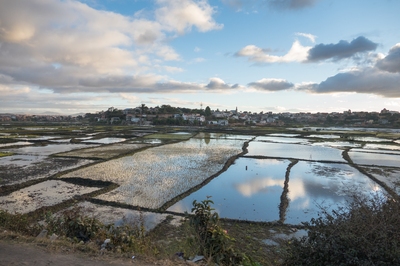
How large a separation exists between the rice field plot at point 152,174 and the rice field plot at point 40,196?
1.27 metres

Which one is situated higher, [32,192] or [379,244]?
[379,244]

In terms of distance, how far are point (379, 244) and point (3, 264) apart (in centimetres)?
Result: 532

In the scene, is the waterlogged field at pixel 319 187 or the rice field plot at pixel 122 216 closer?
the rice field plot at pixel 122 216

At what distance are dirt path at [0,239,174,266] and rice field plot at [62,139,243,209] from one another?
4.66m

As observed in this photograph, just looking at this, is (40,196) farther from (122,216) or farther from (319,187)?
(319,187)

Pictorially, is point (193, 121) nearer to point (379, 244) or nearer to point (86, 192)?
point (86, 192)

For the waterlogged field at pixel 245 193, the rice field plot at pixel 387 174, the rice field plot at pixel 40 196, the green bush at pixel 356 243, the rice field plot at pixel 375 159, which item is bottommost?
the waterlogged field at pixel 245 193

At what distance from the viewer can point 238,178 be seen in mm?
13094

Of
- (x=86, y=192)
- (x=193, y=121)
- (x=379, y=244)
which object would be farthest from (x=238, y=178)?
(x=193, y=121)

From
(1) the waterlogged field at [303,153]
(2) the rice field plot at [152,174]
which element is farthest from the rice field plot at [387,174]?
(2) the rice field plot at [152,174]

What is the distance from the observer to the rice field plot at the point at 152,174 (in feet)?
32.0

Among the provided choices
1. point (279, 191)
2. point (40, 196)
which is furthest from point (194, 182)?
point (40, 196)

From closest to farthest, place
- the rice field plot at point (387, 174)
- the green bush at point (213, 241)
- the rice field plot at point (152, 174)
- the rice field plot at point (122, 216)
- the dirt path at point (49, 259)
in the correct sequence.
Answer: the dirt path at point (49, 259), the green bush at point (213, 241), the rice field plot at point (122, 216), the rice field plot at point (152, 174), the rice field plot at point (387, 174)

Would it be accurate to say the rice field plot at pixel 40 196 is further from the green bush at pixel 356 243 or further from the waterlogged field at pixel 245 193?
the green bush at pixel 356 243
